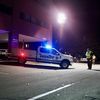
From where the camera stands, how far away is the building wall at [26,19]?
37434mm

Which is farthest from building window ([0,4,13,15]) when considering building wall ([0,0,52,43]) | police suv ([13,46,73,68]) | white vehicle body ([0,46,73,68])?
police suv ([13,46,73,68])

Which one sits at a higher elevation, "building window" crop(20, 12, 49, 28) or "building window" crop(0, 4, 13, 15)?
"building window" crop(0, 4, 13, 15)

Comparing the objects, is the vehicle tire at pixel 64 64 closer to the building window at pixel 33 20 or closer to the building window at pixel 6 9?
the building window at pixel 6 9

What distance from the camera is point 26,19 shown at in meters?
41.3

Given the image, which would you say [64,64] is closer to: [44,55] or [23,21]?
[44,55]


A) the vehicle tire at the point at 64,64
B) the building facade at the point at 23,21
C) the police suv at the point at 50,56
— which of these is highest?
the building facade at the point at 23,21

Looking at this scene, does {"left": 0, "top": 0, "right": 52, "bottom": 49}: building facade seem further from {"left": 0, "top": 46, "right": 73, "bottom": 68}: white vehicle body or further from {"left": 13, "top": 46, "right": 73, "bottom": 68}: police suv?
{"left": 13, "top": 46, "right": 73, "bottom": 68}: police suv

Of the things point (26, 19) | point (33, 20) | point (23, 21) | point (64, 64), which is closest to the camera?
point (64, 64)

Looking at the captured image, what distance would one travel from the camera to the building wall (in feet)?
123

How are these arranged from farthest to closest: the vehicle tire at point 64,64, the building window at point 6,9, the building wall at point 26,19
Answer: the building wall at point 26,19 < the building window at point 6,9 < the vehicle tire at point 64,64

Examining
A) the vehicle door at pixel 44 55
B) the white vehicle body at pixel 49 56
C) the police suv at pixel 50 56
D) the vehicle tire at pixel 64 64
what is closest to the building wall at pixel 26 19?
the white vehicle body at pixel 49 56

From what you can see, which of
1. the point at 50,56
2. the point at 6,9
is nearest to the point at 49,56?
the point at 50,56

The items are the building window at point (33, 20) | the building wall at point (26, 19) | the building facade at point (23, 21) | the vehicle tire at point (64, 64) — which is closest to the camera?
the vehicle tire at point (64, 64)

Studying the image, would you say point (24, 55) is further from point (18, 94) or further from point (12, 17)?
point (18, 94)
